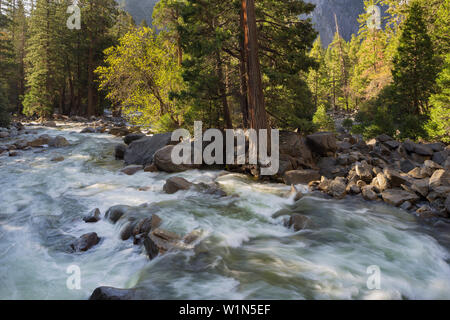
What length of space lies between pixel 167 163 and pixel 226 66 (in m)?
6.15

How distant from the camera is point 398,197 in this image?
7.85 meters

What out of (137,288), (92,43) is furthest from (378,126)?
(92,43)

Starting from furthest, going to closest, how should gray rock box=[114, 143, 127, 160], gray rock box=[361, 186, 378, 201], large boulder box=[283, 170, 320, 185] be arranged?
gray rock box=[114, 143, 127, 160], large boulder box=[283, 170, 320, 185], gray rock box=[361, 186, 378, 201]

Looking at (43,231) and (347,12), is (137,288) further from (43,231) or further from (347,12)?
(347,12)

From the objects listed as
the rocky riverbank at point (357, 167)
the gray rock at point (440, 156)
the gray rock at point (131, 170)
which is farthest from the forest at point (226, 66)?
the gray rock at point (131, 170)

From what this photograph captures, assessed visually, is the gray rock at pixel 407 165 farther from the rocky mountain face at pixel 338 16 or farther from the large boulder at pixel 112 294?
the rocky mountain face at pixel 338 16

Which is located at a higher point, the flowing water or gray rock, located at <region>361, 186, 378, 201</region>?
gray rock, located at <region>361, 186, 378, 201</region>

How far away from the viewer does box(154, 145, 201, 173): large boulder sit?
11766 millimetres

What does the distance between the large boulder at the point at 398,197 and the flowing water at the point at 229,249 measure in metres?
0.33

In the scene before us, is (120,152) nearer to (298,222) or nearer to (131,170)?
(131,170)

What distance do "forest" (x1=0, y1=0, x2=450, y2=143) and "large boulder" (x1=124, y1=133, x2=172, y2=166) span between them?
6.09 ft

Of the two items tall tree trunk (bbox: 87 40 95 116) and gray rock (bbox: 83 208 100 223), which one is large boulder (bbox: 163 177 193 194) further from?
tall tree trunk (bbox: 87 40 95 116)

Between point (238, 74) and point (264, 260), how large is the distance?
10.3 m

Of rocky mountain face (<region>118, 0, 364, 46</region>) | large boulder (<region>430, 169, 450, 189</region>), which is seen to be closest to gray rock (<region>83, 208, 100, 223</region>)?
large boulder (<region>430, 169, 450, 189</region>)
